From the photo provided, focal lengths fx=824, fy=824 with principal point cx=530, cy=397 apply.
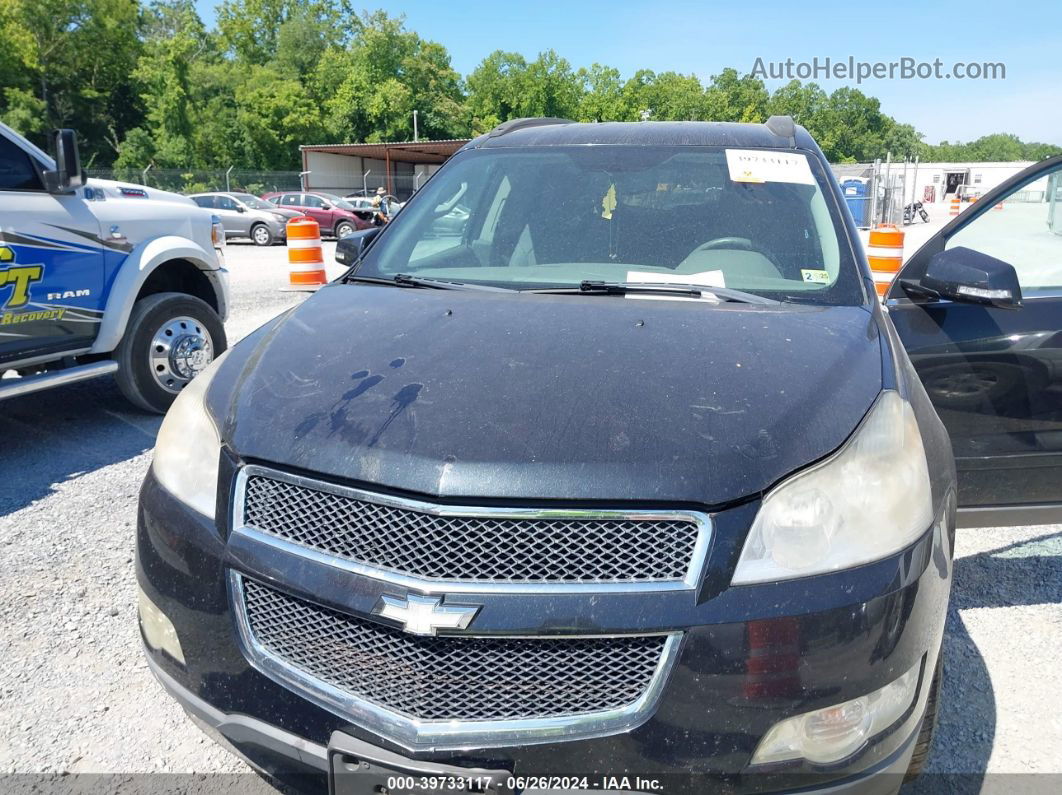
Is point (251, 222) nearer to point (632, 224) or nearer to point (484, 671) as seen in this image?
point (632, 224)

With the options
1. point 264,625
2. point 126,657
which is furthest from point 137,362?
point 264,625

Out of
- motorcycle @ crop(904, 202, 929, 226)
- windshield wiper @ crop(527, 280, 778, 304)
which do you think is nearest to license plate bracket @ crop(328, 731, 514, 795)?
windshield wiper @ crop(527, 280, 778, 304)

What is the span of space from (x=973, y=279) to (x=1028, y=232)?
1.27 m

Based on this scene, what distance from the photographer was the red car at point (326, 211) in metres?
26.8

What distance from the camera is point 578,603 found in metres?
1.58

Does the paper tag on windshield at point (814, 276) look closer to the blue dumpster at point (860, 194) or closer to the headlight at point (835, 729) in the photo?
the headlight at point (835, 729)

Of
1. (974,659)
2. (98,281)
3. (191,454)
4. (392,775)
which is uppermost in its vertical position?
(98,281)

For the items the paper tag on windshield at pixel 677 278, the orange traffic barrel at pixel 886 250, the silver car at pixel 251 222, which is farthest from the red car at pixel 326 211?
the paper tag on windshield at pixel 677 278

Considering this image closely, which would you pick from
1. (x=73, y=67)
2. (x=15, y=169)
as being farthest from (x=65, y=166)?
(x=73, y=67)

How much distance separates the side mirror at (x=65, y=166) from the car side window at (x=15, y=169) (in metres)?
0.07

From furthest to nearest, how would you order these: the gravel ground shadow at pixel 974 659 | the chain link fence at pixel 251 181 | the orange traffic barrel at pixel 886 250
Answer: the chain link fence at pixel 251 181 → the orange traffic barrel at pixel 886 250 → the gravel ground shadow at pixel 974 659

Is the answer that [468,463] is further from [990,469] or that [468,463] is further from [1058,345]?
[1058,345]

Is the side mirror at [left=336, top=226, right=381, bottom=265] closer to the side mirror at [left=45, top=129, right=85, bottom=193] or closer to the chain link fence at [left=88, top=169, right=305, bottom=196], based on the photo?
the side mirror at [left=45, top=129, right=85, bottom=193]

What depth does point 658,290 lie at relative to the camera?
2.67m
